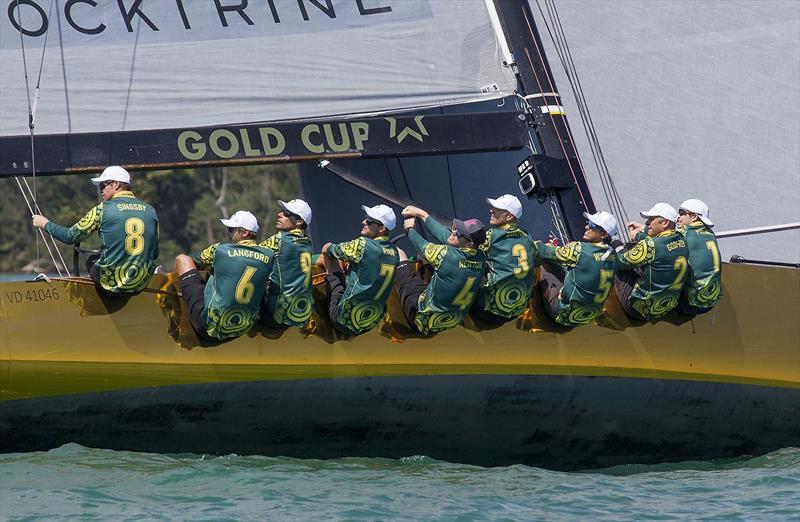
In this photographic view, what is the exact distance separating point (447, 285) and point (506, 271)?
14.8 inches

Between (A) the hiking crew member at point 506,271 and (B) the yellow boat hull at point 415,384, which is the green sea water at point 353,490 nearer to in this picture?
(B) the yellow boat hull at point 415,384

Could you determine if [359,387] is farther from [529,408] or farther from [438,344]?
[529,408]

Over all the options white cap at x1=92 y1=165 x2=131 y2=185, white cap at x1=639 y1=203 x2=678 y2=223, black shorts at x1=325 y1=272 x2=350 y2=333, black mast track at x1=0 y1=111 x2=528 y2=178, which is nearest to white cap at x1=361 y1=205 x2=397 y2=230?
black shorts at x1=325 y1=272 x2=350 y2=333

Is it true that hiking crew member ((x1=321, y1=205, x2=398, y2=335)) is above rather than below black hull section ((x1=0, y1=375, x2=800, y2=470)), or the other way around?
above

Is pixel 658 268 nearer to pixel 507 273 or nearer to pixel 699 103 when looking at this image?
pixel 507 273

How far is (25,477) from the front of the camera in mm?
7219

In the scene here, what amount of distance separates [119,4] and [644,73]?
455 cm

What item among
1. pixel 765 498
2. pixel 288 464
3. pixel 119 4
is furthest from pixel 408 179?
pixel 765 498

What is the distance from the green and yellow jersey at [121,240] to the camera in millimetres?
7457

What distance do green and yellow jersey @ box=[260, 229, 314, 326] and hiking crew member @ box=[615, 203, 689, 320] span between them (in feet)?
6.46

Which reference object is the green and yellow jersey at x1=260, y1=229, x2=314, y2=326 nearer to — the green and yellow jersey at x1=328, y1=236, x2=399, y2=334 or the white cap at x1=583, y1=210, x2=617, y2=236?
the green and yellow jersey at x1=328, y1=236, x2=399, y2=334

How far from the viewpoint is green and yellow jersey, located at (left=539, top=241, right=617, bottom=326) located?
8008 millimetres

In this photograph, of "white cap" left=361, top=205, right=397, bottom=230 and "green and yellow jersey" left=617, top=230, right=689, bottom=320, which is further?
"green and yellow jersey" left=617, top=230, right=689, bottom=320

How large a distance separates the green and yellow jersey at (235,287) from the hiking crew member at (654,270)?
224cm
